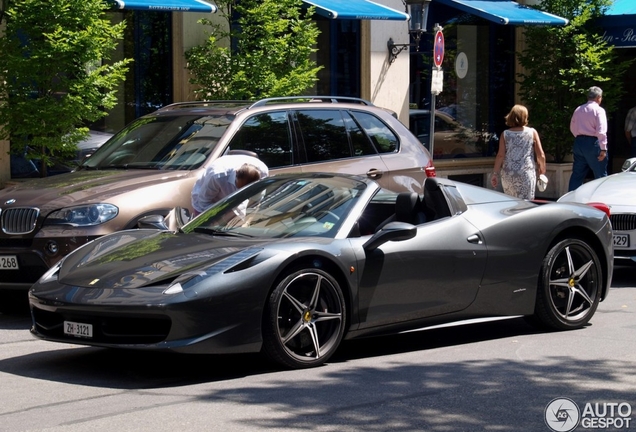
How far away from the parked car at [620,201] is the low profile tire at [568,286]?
8.47 ft

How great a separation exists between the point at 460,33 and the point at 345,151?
1115 centimetres

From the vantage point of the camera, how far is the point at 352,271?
23.7ft

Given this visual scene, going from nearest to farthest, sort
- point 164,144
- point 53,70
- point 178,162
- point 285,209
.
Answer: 1. point 285,209
2. point 178,162
3. point 164,144
4. point 53,70

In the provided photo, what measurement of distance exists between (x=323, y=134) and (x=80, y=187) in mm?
2554

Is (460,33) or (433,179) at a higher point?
(460,33)

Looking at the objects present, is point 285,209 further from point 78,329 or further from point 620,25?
point 620,25

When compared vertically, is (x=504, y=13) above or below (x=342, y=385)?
above

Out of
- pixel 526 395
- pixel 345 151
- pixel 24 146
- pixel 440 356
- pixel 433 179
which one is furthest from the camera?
pixel 24 146

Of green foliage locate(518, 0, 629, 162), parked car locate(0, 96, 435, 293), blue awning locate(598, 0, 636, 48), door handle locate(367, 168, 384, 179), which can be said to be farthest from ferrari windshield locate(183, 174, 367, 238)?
blue awning locate(598, 0, 636, 48)

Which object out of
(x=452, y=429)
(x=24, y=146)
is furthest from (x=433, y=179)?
(x=24, y=146)

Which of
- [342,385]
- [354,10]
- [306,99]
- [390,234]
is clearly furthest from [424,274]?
[354,10]

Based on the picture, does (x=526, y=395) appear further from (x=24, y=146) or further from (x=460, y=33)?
(x=460, y=33)

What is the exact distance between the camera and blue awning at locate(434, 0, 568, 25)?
19.3 meters

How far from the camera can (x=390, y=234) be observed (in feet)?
23.9
